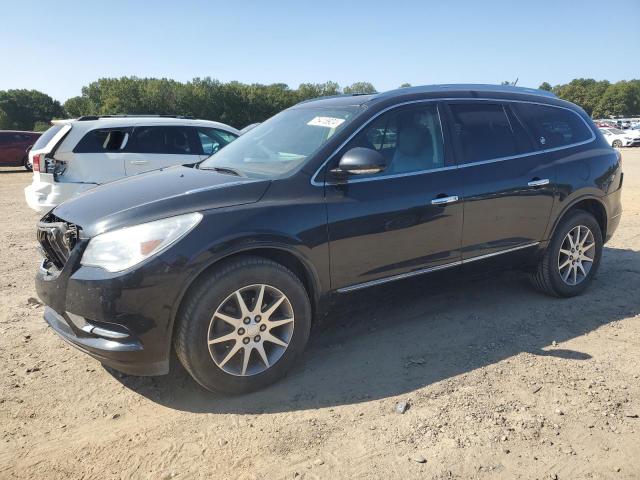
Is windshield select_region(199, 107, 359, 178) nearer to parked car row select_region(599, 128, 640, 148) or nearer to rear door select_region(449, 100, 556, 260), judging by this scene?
rear door select_region(449, 100, 556, 260)

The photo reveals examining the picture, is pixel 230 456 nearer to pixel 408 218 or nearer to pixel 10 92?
pixel 408 218

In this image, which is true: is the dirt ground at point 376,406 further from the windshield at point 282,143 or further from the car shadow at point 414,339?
the windshield at point 282,143

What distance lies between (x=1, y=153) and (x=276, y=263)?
2131 cm

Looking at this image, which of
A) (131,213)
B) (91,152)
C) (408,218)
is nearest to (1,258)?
(91,152)

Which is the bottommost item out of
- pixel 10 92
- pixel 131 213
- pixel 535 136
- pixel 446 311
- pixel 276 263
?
pixel 446 311

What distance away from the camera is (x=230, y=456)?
8.88ft

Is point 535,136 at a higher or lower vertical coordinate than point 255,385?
higher

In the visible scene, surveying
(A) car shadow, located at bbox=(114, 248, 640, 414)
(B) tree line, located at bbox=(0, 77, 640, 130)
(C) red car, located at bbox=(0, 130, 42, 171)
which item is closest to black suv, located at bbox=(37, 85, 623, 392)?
(A) car shadow, located at bbox=(114, 248, 640, 414)

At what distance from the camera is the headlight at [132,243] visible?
2.92m

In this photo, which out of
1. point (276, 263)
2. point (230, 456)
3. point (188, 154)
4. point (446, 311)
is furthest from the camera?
point (188, 154)

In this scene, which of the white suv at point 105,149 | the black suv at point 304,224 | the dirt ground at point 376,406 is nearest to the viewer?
the dirt ground at point 376,406

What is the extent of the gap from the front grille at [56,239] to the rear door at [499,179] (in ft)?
9.19

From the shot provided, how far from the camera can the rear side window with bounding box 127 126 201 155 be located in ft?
27.0

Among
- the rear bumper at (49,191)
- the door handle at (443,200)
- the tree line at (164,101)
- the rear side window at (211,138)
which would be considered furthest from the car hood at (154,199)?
the tree line at (164,101)
